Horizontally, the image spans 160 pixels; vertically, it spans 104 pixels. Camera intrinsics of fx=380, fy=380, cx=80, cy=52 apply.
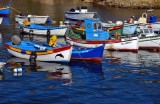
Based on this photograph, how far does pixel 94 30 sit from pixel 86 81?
14.1m

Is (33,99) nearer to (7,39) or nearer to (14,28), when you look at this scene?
(7,39)

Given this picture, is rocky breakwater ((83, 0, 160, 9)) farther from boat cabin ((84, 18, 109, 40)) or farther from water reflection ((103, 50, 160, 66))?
water reflection ((103, 50, 160, 66))

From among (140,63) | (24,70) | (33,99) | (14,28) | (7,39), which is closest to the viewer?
(33,99)

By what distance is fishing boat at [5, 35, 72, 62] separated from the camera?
35.5 metres

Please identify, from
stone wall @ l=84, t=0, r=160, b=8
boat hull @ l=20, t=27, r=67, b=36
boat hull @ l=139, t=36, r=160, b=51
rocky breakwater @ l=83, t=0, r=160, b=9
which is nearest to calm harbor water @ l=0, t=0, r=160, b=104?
boat hull @ l=139, t=36, r=160, b=51

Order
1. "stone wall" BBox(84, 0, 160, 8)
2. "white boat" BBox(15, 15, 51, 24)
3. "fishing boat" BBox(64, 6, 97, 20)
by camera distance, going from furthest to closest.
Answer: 1. "stone wall" BBox(84, 0, 160, 8)
2. "fishing boat" BBox(64, 6, 97, 20)
3. "white boat" BBox(15, 15, 51, 24)

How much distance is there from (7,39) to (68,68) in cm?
1785

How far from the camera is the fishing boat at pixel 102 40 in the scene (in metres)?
43.2

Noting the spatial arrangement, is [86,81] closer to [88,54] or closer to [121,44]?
[88,54]

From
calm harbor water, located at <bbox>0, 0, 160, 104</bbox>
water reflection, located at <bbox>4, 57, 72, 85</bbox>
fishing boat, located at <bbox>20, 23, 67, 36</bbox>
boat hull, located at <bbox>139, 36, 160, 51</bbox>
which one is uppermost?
fishing boat, located at <bbox>20, 23, 67, 36</bbox>

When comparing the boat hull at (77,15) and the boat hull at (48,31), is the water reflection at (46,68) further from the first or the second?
the boat hull at (77,15)

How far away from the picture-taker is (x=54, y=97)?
87.9 ft

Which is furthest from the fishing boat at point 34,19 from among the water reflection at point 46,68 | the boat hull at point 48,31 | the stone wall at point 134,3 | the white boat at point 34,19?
the stone wall at point 134,3

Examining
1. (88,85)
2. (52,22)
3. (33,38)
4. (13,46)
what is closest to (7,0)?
(52,22)
